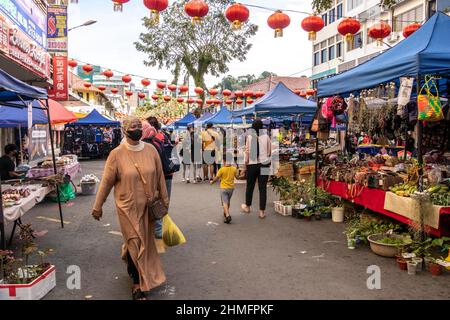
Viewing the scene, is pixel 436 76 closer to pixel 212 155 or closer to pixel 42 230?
pixel 42 230

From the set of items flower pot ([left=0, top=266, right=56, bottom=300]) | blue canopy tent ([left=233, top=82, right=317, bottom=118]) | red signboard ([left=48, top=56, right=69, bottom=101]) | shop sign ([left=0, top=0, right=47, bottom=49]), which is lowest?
flower pot ([left=0, top=266, right=56, bottom=300])

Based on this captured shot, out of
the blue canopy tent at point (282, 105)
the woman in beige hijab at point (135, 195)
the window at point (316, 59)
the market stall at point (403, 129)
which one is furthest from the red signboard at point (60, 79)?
the window at point (316, 59)

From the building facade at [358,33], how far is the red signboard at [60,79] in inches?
625

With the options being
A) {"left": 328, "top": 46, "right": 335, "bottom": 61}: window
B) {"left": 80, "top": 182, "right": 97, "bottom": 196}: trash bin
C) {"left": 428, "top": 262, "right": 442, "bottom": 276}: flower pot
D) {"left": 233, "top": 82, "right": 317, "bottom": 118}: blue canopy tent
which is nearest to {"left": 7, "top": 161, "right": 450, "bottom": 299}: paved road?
{"left": 428, "top": 262, "right": 442, "bottom": 276}: flower pot

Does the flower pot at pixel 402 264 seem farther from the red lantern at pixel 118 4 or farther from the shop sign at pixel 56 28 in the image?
the shop sign at pixel 56 28

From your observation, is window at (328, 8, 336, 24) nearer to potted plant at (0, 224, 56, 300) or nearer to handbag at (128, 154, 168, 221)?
handbag at (128, 154, 168, 221)

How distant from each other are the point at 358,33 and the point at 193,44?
568 inches

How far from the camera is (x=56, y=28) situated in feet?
54.7

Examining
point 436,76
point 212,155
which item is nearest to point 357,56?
point 212,155

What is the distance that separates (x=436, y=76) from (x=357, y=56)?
31.3 meters

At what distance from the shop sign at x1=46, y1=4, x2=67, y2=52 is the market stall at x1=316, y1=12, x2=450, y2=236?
1229 cm

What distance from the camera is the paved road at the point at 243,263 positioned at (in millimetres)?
4500

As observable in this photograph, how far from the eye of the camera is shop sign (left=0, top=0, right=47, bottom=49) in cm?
1110

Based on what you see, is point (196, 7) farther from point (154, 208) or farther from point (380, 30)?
point (154, 208)
